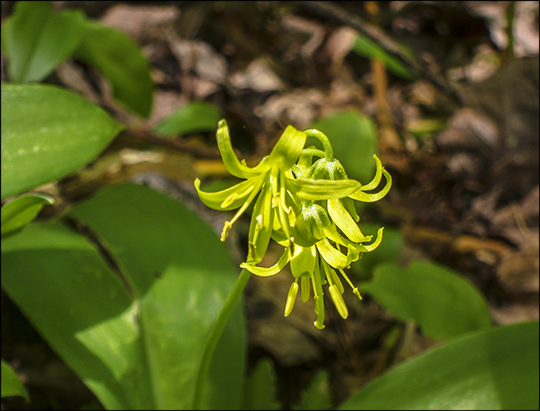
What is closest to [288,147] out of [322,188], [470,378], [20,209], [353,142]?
[322,188]

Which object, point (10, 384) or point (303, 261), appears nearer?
point (303, 261)

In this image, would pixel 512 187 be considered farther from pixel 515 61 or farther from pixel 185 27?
pixel 185 27

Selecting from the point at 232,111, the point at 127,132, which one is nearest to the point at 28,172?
the point at 127,132

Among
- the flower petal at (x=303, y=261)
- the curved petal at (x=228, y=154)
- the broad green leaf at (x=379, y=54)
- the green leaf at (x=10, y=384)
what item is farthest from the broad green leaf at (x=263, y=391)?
the broad green leaf at (x=379, y=54)

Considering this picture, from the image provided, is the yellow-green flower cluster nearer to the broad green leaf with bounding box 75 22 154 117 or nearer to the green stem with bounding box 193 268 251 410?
the green stem with bounding box 193 268 251 410

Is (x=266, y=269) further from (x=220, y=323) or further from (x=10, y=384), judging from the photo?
(x=10, y=384)

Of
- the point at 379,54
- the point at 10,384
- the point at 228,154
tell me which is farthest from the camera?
the point at 379,54

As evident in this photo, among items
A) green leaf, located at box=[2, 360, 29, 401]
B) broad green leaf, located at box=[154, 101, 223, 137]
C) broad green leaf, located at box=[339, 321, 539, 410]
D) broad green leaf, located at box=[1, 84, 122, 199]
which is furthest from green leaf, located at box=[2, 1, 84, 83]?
broad green leaf, located at box=[339, 321, 539, 410]

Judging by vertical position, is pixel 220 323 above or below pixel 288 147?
below

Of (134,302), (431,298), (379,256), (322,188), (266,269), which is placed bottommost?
(379,256)
